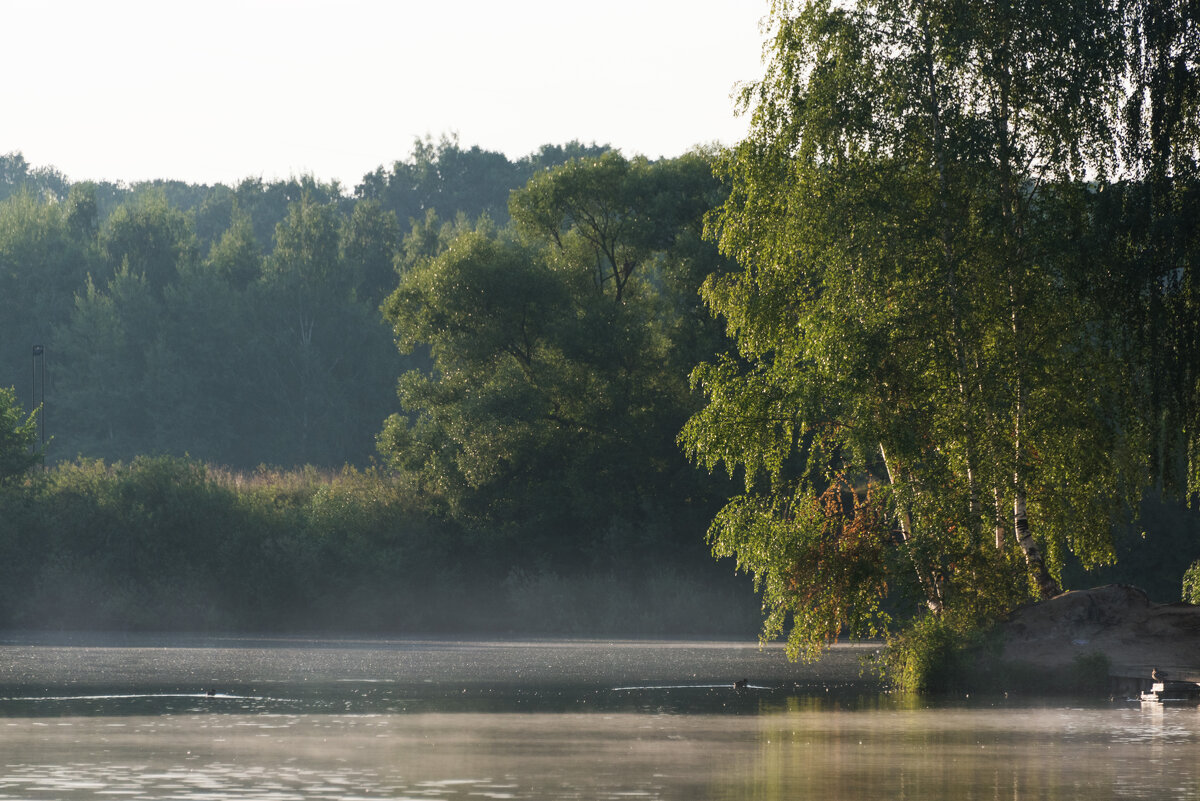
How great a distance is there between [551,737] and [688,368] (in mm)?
37621

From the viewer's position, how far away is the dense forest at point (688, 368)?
3067cm

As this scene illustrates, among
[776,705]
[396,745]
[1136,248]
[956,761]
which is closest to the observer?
[956,761]

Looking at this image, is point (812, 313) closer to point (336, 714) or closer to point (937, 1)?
point (937, 1)

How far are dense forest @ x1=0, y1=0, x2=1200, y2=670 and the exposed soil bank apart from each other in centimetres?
76

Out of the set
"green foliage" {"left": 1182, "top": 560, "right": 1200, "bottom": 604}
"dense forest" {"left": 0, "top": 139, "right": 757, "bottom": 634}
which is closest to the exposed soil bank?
"green foliage" {"left": 1182, "top": 560, "right": 1200, "bottom": 604}

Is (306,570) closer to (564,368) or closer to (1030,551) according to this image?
(564,368)

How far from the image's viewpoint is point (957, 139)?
3139 cm

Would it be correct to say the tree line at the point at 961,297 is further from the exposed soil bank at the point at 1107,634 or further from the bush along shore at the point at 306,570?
the bush along shore at the point at 306,570

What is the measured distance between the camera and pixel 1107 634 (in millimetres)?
31812

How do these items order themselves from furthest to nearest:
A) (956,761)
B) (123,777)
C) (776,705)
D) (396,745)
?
(776,705)
(396,745)
(956,761)
(123,777)

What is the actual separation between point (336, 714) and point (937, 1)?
658 inches

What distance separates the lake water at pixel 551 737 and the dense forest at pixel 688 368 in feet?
13.1

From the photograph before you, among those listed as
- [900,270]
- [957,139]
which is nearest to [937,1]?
[957,139]

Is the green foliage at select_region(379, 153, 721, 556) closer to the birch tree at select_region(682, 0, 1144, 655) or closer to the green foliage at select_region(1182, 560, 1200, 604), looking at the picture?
the green foliage at select_region(1182, 560, 1200, 604)
